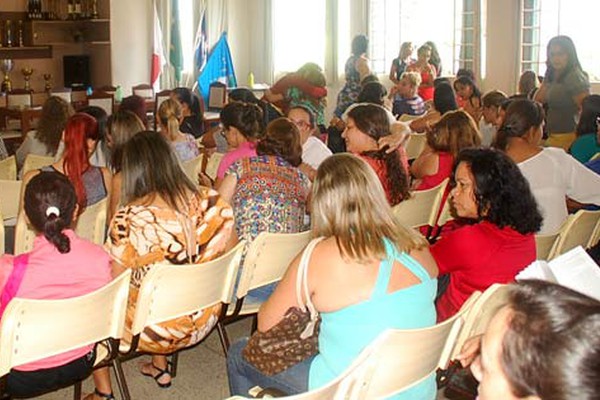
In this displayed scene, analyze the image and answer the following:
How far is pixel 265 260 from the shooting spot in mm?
3248

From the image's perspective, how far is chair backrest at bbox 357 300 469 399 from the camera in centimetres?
204

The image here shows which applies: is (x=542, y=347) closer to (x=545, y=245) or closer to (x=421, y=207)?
(x=545, y=245)

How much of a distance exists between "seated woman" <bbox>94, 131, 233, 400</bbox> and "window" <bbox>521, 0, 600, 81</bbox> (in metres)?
7.20

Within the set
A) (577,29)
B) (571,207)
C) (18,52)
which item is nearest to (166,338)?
(571,207)

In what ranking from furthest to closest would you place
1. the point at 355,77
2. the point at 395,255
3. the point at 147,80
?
the point at 147,80 < the point at 355,77 < the point at 395,255

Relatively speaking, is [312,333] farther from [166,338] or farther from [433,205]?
[433,205]

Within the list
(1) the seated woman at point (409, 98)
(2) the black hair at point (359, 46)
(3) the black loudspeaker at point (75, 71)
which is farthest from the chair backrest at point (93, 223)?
(3) the black loudspeaker at point (75, 71)

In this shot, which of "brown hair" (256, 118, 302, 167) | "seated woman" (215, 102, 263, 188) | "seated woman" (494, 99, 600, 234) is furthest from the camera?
"seated woman" (215, 102, 263, 188)

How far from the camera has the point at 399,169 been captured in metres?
4.18

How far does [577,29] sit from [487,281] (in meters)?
7.29

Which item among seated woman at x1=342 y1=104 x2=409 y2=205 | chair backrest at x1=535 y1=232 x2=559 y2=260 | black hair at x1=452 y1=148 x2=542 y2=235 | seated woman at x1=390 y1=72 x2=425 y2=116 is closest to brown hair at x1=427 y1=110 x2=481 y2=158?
seated woman at x1=342 y1=104 x2=409 y2=205

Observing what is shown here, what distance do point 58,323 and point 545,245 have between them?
2014 mm

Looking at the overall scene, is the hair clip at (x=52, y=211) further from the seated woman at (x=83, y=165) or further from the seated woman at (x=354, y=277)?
the seated woman at (x=83, y=165)

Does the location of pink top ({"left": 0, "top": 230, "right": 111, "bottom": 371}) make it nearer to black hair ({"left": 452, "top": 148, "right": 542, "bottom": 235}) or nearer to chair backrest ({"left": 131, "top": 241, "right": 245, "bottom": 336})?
chair backrest ({"left": 131, "top": 241, "right": 245, "bottom": 336})
